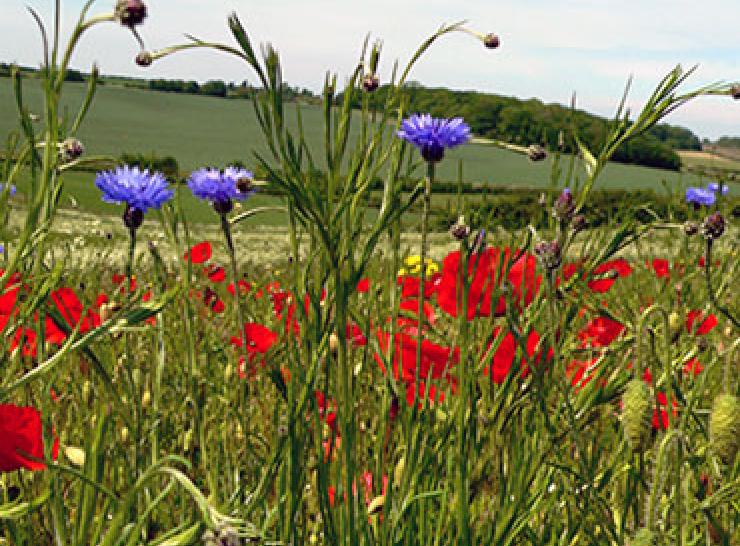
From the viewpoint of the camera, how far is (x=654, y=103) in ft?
2.97

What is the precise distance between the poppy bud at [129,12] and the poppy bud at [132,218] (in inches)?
19.5

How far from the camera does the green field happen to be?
22.4 m

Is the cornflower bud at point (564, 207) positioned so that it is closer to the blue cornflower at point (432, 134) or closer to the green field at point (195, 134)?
the blue cornflower at point (432, 134)

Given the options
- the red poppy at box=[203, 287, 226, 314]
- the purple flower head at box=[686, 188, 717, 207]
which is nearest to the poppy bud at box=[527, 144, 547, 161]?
the red poppy at box=[203, 287, 226, 314]

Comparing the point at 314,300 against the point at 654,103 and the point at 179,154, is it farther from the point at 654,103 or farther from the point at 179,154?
the point at 179,154

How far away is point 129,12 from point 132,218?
1.69ft

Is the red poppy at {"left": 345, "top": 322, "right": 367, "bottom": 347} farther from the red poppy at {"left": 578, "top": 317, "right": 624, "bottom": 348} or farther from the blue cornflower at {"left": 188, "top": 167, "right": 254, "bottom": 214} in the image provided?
the red poppy at {"left": 578, "top": 317, "right": 624, "bottom": 348}

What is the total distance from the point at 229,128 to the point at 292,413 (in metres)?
28.7

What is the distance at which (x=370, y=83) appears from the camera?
2.93ft

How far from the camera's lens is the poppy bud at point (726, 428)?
A: 0.68m

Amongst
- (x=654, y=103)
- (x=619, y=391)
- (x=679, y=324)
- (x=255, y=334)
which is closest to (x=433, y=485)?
(x=619, y=391)

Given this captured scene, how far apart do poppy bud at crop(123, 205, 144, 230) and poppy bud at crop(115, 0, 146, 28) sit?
0.49m

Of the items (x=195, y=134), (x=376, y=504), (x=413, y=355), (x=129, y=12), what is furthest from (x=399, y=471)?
(x=195, y=134)

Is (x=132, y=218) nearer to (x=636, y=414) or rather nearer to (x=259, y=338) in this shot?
(x=259, y=338)
